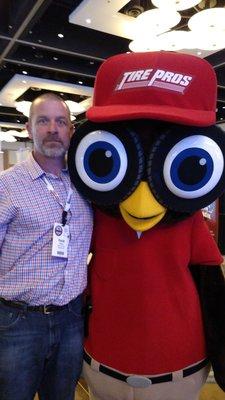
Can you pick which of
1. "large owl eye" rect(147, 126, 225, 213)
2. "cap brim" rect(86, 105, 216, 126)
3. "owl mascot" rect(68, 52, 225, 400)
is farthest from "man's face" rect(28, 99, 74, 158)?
"large owl eye" rect(147, 126, 225, 213)

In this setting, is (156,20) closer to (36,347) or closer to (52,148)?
(52,148)

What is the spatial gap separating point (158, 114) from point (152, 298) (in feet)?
1.88

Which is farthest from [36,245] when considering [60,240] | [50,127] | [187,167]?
[187,167]

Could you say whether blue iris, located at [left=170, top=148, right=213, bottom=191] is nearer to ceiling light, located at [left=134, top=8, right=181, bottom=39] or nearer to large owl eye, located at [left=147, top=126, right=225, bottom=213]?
large owl eye, located at [left=147, top=126, right=225, bottom=213]

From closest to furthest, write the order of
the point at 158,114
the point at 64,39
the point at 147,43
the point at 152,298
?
1. the point at 158,114
2. the point at 152,298
3. the point at 147,43
4. the point at 64,39

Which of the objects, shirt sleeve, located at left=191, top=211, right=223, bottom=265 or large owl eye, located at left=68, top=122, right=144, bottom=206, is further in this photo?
shirt sleeve, located at left=191, top=211, right=223, bottom=265

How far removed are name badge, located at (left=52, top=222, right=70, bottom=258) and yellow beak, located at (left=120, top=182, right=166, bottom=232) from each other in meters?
0.27

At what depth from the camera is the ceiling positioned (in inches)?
141

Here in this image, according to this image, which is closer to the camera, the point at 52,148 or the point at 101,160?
the point at 101,160

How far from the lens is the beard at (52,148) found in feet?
4.71

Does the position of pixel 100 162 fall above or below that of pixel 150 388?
above

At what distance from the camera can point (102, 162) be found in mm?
1164

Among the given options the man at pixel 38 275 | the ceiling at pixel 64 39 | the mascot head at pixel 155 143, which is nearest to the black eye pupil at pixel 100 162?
the mascot head at pixel 155 143

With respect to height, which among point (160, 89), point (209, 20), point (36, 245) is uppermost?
point (209, 20)
